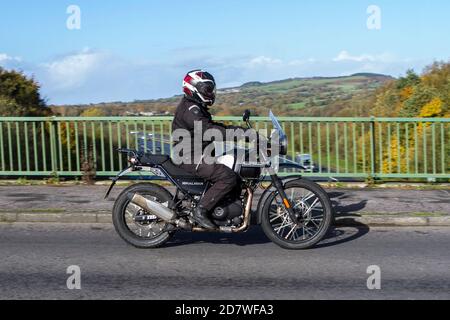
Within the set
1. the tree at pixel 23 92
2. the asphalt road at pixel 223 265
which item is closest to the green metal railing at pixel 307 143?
the asphalt road at pixel 223 265

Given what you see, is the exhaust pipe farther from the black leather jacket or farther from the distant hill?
the distant hill

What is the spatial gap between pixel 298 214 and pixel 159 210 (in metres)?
1.59

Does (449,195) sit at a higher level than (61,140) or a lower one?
lower

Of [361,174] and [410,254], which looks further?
[361,174]

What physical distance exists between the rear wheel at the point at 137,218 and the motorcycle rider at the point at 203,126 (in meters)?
0.48

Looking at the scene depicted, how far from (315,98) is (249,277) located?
19.6 meters

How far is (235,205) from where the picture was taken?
7.46 meters

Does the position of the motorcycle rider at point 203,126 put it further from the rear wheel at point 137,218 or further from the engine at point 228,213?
the rear wheel at point 137,218

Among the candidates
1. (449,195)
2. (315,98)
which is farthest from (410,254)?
(315,98)

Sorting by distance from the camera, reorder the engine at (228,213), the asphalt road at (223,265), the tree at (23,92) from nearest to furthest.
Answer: the asphalt road at (223,265) < the engine at (228,213) < the tree at (23,92)

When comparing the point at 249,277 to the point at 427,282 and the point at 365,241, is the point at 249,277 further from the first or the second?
the point at 365,241

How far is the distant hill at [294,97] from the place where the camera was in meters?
21.6

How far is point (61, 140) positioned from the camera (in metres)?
12.8

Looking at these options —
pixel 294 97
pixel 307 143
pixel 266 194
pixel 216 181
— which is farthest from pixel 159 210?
pixel 294 97
